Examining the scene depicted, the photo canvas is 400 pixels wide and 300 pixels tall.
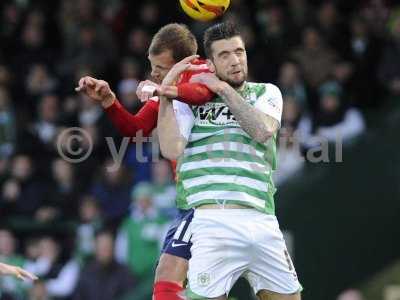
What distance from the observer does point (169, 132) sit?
293 inches

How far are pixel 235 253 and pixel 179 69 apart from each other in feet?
4.02

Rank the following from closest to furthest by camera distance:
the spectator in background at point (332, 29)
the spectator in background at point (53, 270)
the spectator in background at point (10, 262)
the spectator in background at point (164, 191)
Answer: the spectator in background at point (164, 191) → the spectator in background at point (53, 270) → the spectator in background at point (10, 262) → the spectator in background at point (332, 29)

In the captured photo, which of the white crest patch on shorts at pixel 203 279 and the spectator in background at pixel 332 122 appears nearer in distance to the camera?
the white crest patch on shorts at pixel 203 279

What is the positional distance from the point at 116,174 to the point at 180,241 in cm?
610

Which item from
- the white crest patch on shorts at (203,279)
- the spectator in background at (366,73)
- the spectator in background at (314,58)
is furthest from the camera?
the spectator in background at (314,58)

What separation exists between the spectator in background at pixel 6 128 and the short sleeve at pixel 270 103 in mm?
8024

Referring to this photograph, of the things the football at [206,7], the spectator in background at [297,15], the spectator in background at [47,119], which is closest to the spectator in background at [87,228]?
the spectator in background at [47,119]

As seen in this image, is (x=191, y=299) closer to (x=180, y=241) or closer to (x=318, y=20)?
(x=180, y=241)

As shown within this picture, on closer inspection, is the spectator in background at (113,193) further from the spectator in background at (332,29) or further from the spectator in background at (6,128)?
the spectator in background at (332,29)

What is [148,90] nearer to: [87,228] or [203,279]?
[203,279]

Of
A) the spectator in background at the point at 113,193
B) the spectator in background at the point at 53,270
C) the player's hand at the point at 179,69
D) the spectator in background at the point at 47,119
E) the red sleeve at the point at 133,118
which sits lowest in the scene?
the spectator in background at the point at 53,270

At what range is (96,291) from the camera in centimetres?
1243
